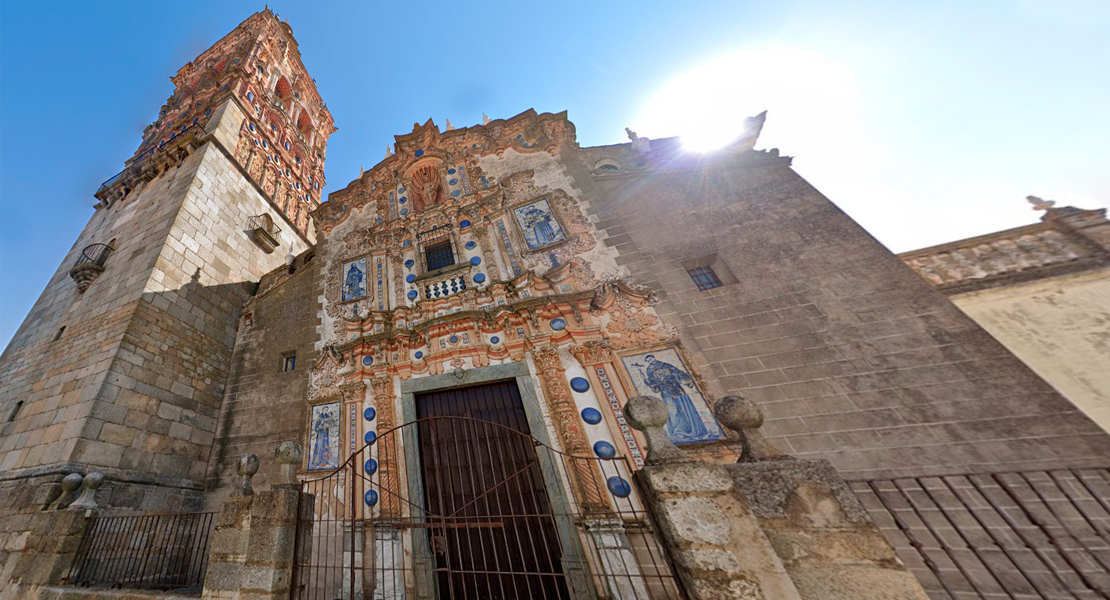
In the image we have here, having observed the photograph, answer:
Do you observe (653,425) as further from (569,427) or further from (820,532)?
(569,427)

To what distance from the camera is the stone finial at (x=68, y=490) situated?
203 inches

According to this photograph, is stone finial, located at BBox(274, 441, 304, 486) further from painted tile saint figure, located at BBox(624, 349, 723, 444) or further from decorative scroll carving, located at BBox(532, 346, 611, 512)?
painted tile saint figure, located at BBox(624, 349, 723, 444)

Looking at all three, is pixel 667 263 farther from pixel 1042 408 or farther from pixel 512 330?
pixel 1042 408

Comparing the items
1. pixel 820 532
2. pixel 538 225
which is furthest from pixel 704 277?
pixel 820 532

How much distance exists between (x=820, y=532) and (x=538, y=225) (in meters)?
6.70

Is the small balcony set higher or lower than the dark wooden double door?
higher

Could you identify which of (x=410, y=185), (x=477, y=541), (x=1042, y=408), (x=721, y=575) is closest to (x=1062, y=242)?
(x=1042, y=408)

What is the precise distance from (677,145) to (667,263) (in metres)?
3.39

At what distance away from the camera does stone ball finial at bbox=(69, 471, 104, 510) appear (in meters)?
5.11

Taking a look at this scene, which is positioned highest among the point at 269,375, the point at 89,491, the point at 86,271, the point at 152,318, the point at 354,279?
the point at 86,271

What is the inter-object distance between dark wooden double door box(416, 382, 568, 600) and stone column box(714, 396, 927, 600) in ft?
10.3

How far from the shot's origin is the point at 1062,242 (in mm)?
5734

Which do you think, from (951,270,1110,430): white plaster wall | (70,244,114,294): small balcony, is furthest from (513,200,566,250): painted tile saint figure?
(70,244,114,294): small balcony

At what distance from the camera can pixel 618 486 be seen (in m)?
4.82
